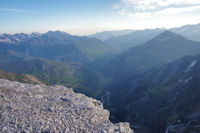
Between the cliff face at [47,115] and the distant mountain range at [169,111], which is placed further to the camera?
the distant mountain range at [169,111]

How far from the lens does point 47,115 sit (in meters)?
31.4

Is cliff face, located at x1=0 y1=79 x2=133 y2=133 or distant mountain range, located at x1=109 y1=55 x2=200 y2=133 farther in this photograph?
distant mountain range, located at x1=109 y1=55 x2=200 y2=133

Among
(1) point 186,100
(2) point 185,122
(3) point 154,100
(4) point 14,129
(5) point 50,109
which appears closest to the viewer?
(4) point 14,129

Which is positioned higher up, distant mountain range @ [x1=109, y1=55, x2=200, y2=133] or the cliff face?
the cliff face

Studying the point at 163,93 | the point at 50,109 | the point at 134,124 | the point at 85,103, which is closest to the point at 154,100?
the point at 163,93

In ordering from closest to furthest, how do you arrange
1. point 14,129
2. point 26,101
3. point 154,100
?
point 14,129 < point 26,101 < point 154,100

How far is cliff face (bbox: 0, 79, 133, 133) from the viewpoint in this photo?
27.7 metres

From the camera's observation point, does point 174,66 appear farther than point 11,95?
Yes

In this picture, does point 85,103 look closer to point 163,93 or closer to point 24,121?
point 24,121

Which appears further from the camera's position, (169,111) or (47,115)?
(169,111)

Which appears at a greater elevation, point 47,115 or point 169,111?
point 47,115

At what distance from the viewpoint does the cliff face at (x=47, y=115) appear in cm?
2773

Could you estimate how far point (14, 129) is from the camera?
85.5 feet

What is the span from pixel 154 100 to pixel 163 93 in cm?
1015
